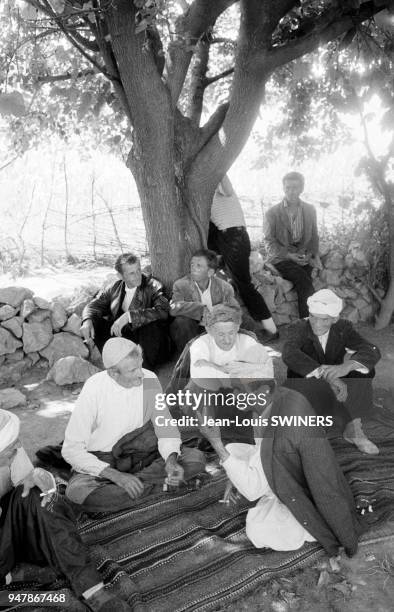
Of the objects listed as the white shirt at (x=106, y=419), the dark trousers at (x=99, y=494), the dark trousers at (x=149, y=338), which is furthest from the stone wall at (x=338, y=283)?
the dark trousers at (x=99, y=494)

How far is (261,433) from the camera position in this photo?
9.61 ft

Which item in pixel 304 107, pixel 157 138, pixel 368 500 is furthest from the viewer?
pixel 304 107

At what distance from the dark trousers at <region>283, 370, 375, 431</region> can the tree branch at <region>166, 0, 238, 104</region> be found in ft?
9.51

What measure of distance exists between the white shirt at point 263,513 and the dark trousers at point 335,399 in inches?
47.5

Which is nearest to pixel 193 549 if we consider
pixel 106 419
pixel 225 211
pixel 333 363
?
pixel 106 419

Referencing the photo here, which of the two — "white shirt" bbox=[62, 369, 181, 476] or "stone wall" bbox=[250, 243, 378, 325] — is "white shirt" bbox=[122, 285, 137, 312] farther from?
"white shirt" bbox=[62, 369, 181, 476]

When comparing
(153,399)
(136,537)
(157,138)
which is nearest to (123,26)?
(157,138)

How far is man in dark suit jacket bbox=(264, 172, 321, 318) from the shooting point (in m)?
6.13

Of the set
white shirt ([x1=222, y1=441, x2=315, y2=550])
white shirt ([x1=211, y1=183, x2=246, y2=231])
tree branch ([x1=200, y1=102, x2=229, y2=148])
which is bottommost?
white shirt ([x1=222, y1=441, x2=315, y2=550])

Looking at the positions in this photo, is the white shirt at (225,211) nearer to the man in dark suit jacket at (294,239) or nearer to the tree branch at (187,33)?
the man in dark suit jacket at (294,239)

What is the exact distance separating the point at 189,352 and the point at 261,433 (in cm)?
134

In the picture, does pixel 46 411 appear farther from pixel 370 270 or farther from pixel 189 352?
pixel 370 270

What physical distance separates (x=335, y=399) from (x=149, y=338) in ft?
5.86

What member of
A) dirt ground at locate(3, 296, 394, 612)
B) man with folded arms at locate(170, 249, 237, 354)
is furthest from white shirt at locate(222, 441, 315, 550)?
man with folded arms at locate(170, 249, 237, 354)
